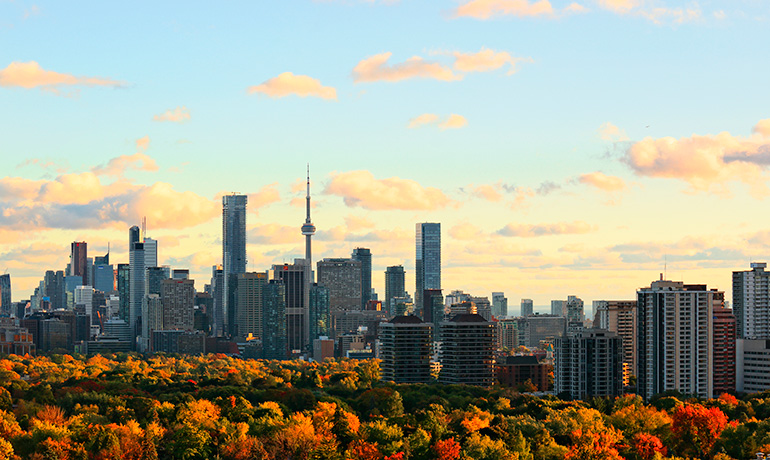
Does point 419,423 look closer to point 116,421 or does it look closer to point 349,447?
point 349,447

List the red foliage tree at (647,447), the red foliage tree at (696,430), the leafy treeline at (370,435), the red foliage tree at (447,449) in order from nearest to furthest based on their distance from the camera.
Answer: the red foliage tree at (647,447) < the red foliage tree at (447,449) < the leafy treeline at (370,435) < the red foliage tree at (696,430)

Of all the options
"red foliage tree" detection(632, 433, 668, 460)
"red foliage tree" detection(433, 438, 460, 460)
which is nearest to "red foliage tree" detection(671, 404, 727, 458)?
"red foliage tree" detection(632, 433, 668, 460)

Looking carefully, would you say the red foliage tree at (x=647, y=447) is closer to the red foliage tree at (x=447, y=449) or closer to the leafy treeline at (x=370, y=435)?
the leafy treeline at (x=370, y=435)

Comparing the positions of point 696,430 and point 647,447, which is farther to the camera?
point 696,430

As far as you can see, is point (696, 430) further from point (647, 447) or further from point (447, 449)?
point (447, 449)

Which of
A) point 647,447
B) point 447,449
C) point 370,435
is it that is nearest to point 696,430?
point 647,447

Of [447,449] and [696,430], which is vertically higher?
[447,449]

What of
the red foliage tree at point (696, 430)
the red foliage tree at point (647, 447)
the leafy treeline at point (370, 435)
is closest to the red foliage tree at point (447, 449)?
the leafy treeline at point (370, 435)

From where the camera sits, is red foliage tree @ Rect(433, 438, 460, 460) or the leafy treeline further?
the leafy treeline

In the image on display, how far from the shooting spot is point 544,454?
14062 cm

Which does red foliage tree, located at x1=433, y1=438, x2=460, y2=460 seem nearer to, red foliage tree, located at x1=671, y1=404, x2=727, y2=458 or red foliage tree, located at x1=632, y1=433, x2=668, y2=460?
red foliage tree, located at x1=632, y1=433, x2=668, y2=460

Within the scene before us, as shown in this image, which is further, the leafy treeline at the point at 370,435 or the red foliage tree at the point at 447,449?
the leafy treeline at the point at 370,435

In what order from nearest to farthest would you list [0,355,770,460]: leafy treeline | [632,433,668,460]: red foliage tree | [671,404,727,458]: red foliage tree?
[632,433,668,460]: red foliage tree
[0,355,770,460]: leafy treeline
[671,404,727,458]: red foliage tree

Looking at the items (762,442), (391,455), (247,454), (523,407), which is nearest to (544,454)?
(391,455)
